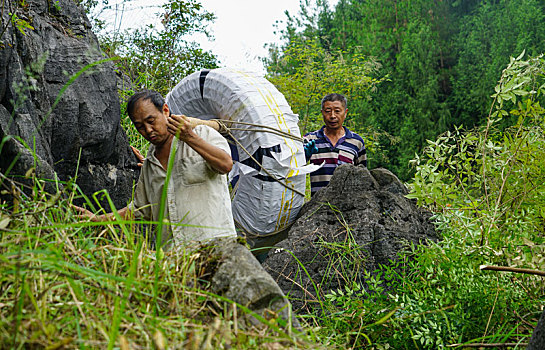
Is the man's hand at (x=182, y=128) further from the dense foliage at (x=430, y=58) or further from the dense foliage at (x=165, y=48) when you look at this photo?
the dense foliage at (x=430, y=58)

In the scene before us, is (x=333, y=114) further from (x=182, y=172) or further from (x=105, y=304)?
(x=105, y=304)

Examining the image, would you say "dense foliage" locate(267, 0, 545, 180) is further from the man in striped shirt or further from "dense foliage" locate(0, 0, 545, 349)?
"dense foliage" locate(0, 0, 545, 349)

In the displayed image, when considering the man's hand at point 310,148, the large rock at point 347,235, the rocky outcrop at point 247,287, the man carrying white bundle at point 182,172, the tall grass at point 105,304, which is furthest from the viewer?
the man's hand at point 310,148

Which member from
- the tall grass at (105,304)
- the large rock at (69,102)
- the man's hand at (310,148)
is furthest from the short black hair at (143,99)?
the man's hand at (310,148)

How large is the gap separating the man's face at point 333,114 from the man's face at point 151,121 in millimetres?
2611

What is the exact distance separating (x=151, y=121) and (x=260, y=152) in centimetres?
183

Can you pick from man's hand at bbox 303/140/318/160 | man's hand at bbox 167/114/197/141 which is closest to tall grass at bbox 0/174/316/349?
man's hand at bbox 167/114/197/141

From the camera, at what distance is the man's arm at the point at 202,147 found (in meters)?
2.60

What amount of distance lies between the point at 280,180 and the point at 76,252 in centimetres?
345

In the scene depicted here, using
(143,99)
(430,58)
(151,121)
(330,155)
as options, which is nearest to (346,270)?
(151,121)

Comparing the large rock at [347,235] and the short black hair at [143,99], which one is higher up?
the short black hair at [143,99]

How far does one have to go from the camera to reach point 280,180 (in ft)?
15.0

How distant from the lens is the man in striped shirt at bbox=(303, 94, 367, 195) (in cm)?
502

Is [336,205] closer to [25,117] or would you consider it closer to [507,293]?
[507,293]
